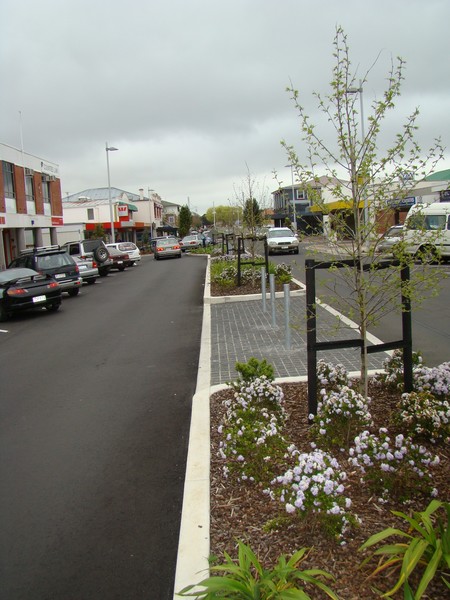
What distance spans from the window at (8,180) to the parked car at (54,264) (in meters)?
13.5

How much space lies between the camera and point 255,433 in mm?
4285

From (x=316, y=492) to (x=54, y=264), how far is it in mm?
17563

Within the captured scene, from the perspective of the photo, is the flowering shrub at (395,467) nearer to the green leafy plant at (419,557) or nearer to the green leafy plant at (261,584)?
the green leafy plant at (419,557)

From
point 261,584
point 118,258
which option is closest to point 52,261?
point 118,258

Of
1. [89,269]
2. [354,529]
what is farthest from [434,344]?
[89,269]

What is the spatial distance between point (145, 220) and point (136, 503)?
3324 inches

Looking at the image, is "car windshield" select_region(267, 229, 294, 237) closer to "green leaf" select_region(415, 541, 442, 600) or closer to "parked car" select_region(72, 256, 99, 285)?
"parked car" select_region(72, 256, 99, 285)

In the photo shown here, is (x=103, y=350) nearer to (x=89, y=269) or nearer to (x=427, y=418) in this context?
(x=427, y=418)

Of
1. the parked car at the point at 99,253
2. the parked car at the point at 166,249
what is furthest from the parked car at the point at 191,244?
the parked car at the point at 99,253

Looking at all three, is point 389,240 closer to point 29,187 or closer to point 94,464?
point 94,464

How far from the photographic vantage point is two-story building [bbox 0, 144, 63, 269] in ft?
102

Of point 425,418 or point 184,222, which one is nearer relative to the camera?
point 425,418

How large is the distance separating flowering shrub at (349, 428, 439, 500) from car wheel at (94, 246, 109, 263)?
26.4 metres

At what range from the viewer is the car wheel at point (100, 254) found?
28906 millimetres
